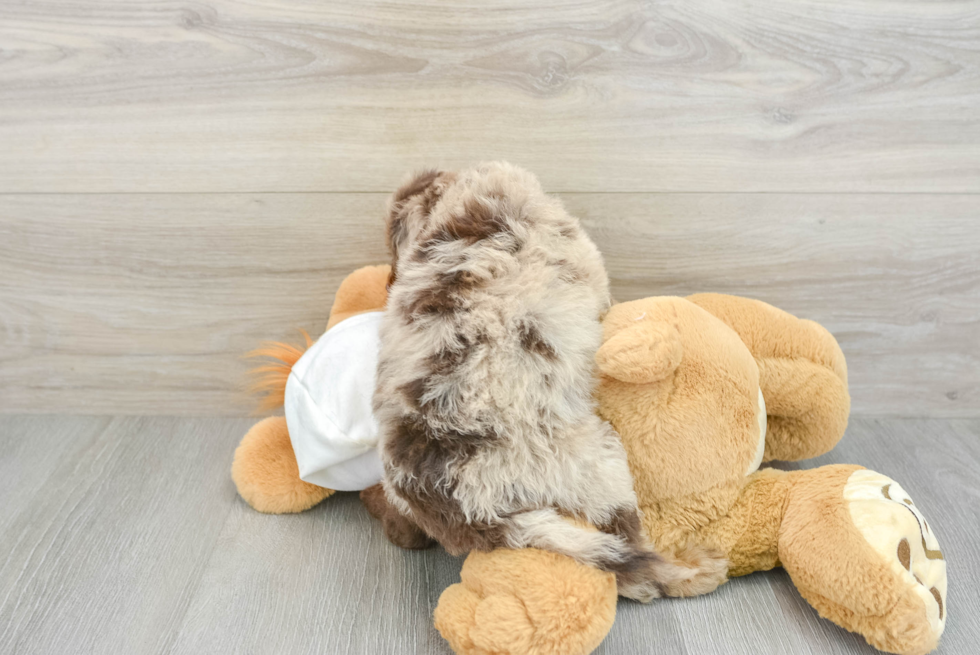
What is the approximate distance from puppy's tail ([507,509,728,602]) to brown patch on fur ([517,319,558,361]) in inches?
5.5

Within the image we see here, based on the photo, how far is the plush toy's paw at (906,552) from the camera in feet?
1.96

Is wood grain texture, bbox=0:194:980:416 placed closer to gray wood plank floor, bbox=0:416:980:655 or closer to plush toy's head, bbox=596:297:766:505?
gray wood plank floor, bbox=0:416:980:655

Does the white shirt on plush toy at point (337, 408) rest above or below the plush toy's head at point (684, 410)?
below

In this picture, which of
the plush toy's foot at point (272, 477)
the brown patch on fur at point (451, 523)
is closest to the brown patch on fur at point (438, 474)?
the brown patch on fur at point (451, 523)

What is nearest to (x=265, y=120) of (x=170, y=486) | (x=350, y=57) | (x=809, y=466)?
(x=350, y=57)

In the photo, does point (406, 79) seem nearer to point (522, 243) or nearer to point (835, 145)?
point (522, 243)

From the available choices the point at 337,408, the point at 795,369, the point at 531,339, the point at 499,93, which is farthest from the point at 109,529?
the point at 795,369

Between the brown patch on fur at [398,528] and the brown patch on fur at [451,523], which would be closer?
the brown patch on fur at [451,523]

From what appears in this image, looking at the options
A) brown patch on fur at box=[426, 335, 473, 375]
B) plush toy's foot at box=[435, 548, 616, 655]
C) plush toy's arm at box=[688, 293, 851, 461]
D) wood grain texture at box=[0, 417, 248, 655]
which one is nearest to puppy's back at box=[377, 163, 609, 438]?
brown patch on fur at box=[426, 335, 473, 375]

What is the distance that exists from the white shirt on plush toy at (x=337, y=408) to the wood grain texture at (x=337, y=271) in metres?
0.19

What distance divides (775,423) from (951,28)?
51 centimetres

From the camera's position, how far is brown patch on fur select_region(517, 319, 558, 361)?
592 mm

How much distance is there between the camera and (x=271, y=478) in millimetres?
826

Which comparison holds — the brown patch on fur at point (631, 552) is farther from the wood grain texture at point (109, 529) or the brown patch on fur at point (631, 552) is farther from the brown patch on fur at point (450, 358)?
the wood grain texture at point (109, 529)
